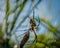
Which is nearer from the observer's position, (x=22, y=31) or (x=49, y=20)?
(x=22, y=31)

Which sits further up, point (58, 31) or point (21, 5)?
point (21, 5)

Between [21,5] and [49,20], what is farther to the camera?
[49,20]

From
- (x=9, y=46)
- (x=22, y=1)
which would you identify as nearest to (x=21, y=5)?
(x=22, y=1)

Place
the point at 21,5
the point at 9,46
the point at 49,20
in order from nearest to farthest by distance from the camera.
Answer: the point at 9,46 < the point at 21,5 < the point at 49,20

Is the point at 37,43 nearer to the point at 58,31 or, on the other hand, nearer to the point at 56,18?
the point at 58,31

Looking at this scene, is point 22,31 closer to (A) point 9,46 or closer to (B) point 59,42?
(A) point 9,46

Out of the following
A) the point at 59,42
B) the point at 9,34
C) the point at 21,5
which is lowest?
the point at 59,42

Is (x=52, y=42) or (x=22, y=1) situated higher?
(x=22, y=1)

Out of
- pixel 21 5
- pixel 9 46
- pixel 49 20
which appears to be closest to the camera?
pixel 9 46

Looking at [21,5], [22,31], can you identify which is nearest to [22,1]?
[21,5]
